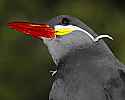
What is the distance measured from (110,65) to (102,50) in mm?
129

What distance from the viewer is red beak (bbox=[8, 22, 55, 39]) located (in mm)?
2701

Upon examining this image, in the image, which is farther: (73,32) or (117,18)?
(117,18)

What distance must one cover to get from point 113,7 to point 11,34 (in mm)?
1399

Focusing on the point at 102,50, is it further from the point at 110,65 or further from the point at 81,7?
the point at 81,7

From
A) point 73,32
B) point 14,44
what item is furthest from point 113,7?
point 73,32

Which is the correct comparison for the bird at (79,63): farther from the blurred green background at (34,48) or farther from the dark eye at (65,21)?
the blurred green background at (34,48)

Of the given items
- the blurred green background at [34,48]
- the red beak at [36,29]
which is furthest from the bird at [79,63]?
the blurred green background at [34,48]

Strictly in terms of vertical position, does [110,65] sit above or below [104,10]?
below

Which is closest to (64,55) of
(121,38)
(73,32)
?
(73,32)

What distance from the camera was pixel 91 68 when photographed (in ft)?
8.31

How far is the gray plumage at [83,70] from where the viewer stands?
8.04 ft

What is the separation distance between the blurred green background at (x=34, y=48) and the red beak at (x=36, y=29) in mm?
3161

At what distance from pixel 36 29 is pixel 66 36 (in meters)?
0.18

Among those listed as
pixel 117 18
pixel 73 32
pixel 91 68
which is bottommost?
pixel 91 68
